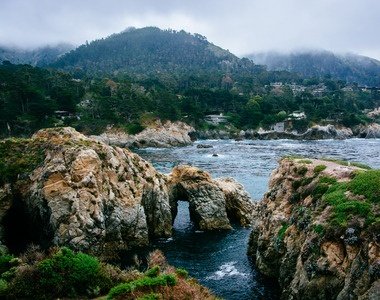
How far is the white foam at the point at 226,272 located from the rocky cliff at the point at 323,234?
218 cm

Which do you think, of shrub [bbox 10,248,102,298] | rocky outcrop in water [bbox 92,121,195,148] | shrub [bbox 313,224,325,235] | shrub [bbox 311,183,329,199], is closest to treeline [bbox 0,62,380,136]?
rocky outcrop in water [bbox 92,121,195,148]

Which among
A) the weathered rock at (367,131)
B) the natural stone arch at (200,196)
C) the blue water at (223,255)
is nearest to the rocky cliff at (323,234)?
the blue water at (223,255)

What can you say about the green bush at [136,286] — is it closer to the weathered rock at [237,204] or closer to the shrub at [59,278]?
the shrub at [59,278]

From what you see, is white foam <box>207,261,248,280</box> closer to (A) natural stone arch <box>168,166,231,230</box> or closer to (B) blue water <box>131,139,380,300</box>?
(B) blue water <box>131,139,380,300</box>

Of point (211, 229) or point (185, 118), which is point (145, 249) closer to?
point (211, 229)

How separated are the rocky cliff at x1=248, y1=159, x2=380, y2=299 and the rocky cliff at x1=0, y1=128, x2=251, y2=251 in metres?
13.2

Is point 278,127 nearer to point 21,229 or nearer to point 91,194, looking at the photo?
point 91,194

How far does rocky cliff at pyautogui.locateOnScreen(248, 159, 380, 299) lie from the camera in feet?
69.8

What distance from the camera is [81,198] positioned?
36531mm

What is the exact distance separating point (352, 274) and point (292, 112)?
6651 inches

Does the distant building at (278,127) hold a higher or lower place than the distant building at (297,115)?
lower

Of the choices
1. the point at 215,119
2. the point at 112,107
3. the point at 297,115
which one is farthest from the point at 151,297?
the point at 297,115

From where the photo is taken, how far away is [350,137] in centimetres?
17412

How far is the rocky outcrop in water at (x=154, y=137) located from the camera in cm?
13712
